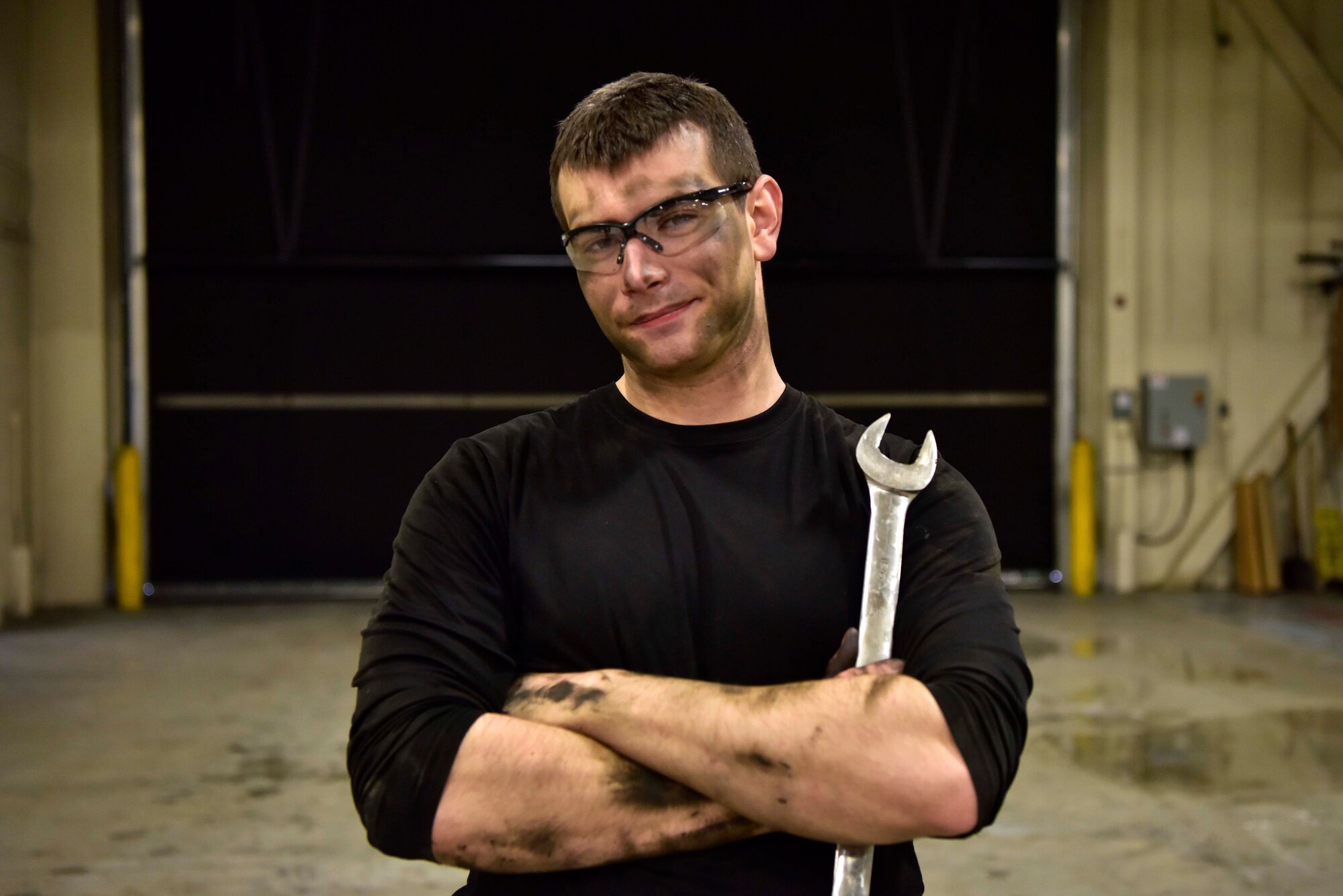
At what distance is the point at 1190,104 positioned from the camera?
7.57 m

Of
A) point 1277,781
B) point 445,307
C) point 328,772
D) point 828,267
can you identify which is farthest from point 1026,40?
point 328,772

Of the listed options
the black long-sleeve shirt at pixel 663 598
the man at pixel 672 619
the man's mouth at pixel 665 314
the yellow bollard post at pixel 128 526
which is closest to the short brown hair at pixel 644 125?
the man at pixel 672 619

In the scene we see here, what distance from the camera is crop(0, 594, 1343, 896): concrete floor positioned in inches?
125

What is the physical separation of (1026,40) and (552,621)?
7348mm

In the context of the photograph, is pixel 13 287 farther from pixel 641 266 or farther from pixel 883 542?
pixel 883 542

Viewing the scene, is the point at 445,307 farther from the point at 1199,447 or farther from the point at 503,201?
the point at 1199,447

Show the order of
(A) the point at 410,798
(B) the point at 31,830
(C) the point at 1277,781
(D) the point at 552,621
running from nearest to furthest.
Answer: (A) the point at 410,798 → (D) the point at 552,621 → (B) the point at 31,830 → (C) the point at 1277,781

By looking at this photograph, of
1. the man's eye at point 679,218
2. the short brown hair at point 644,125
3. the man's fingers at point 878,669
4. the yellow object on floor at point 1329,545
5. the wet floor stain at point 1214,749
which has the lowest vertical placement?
the wet floor stain at point 1214,749

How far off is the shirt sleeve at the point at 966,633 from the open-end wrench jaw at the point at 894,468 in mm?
55

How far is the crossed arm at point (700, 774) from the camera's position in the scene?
1.25 m

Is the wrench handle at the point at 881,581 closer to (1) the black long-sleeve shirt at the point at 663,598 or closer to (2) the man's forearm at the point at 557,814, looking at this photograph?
(1) the black long-sleeve shirt at the point at 663,598

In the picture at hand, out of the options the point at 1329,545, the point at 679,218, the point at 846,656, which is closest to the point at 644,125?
the point at 679,218

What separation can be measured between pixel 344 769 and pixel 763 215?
10.2ft

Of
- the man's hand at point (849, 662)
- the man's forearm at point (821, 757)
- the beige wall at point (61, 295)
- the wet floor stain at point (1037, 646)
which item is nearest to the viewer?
the man's forearm at point (821, 757)
